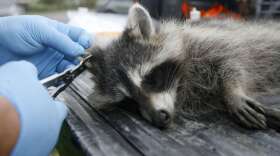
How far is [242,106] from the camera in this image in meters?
1.49

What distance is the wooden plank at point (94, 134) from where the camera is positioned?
1.05m

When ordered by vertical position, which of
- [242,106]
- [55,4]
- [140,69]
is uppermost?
[140,69]

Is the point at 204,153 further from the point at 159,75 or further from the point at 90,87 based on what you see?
the point at 90,87

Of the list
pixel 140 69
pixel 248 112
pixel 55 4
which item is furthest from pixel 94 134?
pixel 55 4

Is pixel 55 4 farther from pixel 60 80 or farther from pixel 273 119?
pixel 273 119

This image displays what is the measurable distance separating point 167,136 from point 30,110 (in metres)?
0.42

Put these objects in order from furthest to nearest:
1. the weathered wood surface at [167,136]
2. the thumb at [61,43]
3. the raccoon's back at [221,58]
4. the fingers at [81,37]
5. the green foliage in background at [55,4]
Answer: the green foliage in background at [55,4], the fingers at [81,37], the raccoon's back at [221,58], the thumb at [61,43], the weathered wood surface at [167,136]

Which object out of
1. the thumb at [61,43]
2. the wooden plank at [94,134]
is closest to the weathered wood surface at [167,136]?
the wooden plank at [94,134]

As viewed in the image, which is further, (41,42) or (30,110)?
(41,42)

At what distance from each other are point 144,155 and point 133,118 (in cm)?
41

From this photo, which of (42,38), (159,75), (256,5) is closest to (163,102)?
(159,75)

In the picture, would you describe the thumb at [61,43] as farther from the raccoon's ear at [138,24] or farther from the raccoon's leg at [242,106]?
the raccoon's leg at [242,106]

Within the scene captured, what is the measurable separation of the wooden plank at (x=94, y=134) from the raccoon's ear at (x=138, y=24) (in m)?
0.42

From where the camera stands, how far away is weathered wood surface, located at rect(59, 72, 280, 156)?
1.04 metres
